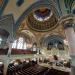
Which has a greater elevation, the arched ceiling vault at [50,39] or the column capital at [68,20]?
the arched ceiling vault at [50,39]

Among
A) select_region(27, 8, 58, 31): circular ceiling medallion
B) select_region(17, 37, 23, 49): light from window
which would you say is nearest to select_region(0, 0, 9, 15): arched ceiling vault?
select_region(27, 8, 58, 31): circular ceiling medallion

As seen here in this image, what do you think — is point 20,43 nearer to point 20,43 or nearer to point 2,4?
point 20,43

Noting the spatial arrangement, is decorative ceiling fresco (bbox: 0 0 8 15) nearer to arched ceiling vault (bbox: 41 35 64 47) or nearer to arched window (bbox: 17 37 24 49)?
arched window (bbox: 17 37 24 49)

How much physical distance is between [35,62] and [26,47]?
126 inches

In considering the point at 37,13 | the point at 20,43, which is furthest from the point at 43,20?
the point at 20,43

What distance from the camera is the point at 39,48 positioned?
63.9ft

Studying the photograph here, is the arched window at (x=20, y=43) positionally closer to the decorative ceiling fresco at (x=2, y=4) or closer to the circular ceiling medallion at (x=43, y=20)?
the circular ceiling medallion at (x=43, y=20)

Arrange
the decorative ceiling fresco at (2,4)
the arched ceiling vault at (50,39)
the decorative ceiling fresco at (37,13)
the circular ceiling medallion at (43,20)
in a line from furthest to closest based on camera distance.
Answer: the arched ceiling vault at (50,39)
the circular ceiling medallion at (43,20)
the decorative ceiling fresco at (2,4)
the decorative ceiling fresco at (37,13)

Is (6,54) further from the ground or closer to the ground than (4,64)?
further from the ground

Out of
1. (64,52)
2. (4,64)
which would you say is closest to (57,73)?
(4,64)

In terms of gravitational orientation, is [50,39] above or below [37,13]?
below

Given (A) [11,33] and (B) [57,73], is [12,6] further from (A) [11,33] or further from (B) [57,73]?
(B) [57,73]

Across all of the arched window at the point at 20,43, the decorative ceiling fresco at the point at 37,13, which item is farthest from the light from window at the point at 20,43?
the decorative ceiling fresco at the point at 37,13

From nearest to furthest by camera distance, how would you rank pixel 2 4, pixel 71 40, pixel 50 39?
1. pixel 71 40
2. pixel 2 4
3. pixel 50 39
